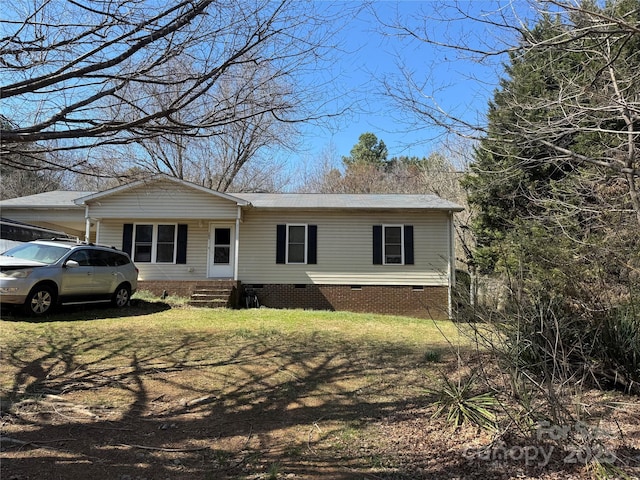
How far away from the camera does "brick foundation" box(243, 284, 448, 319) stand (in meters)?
14.7

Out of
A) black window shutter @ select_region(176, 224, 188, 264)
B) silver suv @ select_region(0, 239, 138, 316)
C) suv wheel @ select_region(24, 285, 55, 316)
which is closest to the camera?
silver suv @ select_region(0, 239, 138, 316)

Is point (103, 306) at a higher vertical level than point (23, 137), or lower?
lower

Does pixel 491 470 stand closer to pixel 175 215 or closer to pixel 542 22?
pixel 542 22

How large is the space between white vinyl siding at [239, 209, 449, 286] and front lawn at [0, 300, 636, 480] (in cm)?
650

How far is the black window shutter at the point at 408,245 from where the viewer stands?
1483 centimetres

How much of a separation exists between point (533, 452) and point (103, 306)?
1115cm

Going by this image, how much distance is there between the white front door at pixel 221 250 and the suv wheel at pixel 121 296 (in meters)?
3.61

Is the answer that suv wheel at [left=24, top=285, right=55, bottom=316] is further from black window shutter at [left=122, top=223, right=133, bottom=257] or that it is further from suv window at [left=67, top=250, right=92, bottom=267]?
black window shutter at [left=122, top=223, right=133, bottom=257]

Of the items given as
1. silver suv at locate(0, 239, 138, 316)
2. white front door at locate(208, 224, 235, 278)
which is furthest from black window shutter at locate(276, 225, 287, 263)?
silver suv at locate(0, 239, 138, 316)

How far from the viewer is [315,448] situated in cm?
353

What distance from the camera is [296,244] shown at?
15086 mm

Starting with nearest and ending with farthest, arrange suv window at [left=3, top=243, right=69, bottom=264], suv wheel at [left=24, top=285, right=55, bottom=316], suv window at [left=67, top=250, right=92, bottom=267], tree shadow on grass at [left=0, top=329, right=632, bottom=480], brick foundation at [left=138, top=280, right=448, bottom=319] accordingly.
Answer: tree shadow on grass at [left=0, top=329, right=632, bottom=480] < suv wheel at [left=24, top=285, right=55, bottom=316] < suv window at [left=3, top=243, right=69, bottom=264] < suv window at [left=67, top=250, right=92, bottom=267] < brick foundation at [left=138, top=280, right=448, bottom=319]

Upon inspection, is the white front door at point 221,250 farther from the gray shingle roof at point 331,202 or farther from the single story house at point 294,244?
the gray shingle roof at point 331,202

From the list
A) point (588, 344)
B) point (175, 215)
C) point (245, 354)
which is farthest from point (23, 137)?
point (175, 215)
